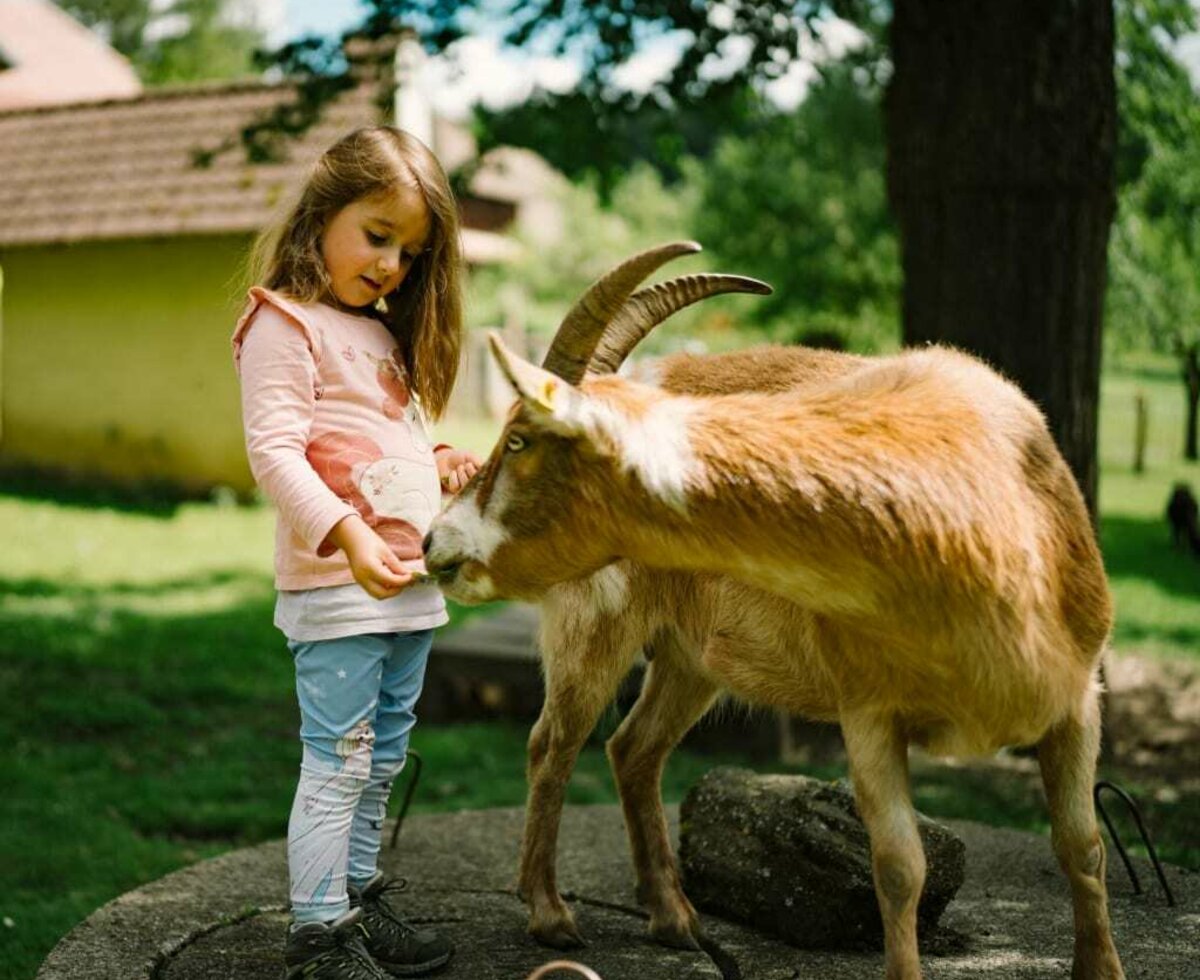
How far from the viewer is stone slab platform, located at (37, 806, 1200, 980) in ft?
12.5

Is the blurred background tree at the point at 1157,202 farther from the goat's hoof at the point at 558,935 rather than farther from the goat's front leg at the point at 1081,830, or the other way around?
the goat's hoof at the point at 558,935

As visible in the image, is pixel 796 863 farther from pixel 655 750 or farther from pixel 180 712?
Result: pixel 180 712

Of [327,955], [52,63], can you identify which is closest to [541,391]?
[327,955]

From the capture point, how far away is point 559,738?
4160 millimetres

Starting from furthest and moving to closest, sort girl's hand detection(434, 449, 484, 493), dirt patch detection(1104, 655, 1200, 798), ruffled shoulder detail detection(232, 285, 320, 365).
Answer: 1. dirt patch detection(1104, 655, 1200, 798)
2. girl's hand detection(434, 449, 484, 493)
3. ruffled shoulder detail detection(232, 285, 320, 365)

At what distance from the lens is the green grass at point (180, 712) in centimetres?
562

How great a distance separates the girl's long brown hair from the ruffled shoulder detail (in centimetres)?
9

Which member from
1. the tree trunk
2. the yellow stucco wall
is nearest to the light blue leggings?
the tree trunk

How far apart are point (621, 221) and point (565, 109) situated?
26269 mm

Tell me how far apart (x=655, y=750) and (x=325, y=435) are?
163 cm

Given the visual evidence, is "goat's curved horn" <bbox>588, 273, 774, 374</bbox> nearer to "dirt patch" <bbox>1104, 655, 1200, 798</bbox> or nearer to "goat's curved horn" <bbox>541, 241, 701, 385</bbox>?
"goat's curved horn" <bbox>541, 241, 701, 385</bbox>

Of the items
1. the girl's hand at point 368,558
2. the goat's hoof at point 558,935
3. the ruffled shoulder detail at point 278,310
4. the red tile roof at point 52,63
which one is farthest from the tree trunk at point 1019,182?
the red tile roof at point 52,63

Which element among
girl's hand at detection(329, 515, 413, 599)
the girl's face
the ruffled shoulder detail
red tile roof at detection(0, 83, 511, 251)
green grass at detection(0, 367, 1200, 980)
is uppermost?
red tile roof at detection(0, 83, 511, 251)

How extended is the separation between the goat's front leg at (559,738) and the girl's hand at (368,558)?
1011 mm
